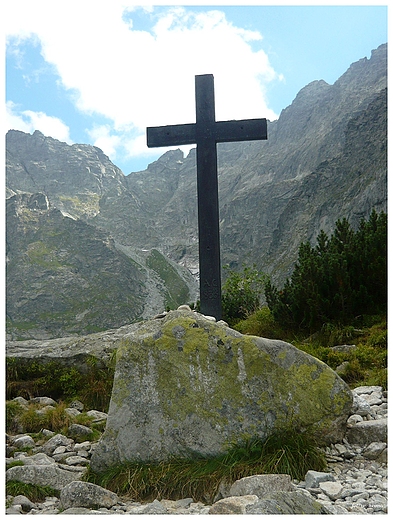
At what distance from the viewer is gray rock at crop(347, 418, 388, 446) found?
16.2 feet

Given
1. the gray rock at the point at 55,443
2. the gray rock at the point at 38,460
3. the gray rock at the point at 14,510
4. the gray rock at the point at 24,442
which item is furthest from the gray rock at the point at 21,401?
the gray rock at the point at 14,510

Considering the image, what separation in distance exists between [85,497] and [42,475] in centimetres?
95

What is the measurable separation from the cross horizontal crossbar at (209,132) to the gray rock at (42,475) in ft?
24.0

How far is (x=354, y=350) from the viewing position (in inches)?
311

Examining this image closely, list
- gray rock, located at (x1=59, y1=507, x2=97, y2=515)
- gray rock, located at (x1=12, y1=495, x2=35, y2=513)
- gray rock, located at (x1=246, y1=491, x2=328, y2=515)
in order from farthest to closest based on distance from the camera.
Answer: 1. gray rock, located at (x1=12, y1=495, x2=35, y2=513)
2. gray rock, located at (x1=59, y1=507, x2=97, y2=515)
3. gray rock, located at (x1=246, y1=491, x2=328, y2=515)

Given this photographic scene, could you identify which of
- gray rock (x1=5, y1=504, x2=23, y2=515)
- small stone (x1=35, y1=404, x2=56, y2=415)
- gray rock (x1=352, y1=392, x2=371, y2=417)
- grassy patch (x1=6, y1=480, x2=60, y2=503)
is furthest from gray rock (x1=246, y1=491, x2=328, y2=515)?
small stone (x1=35, y1=404, x2=56, y2=415)

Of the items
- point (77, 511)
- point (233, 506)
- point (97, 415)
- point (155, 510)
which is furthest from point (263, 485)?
point (97, 415)

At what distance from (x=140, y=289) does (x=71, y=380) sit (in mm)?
171690

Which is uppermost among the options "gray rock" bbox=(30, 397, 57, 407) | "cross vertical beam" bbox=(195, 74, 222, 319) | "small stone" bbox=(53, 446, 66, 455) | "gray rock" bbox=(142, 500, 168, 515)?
"cross vertical beam" bbox=(195, 74, 222, 319)

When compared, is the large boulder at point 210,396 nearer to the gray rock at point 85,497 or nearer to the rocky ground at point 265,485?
the rocky ground at point 265,485

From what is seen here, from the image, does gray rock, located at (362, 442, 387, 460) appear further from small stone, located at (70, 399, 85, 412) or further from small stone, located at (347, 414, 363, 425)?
small stone, located at (70, 399, 85, 412)

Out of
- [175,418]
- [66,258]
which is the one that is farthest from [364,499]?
[66,258]

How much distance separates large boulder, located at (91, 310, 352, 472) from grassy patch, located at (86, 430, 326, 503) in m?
0.10

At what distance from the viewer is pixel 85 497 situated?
402cm
